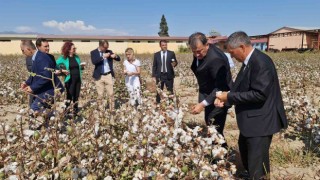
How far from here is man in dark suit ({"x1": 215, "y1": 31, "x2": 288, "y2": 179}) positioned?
318 cm

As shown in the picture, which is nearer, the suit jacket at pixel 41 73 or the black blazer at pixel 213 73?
the black blazer at pixel 213 73

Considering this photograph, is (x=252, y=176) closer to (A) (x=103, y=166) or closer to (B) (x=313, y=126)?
A: (A) (x=103, y=166)

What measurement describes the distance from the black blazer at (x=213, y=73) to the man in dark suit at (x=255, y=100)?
2.23 ft

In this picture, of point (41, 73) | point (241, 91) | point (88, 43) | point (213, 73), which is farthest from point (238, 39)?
point (88, 43)

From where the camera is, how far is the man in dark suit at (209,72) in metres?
4.03

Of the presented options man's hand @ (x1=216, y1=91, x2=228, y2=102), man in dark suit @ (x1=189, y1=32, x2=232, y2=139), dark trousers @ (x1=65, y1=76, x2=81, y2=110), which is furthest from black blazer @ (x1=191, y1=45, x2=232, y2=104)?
dark trousers @ (x1=65, y1=76, x2=81, y2=110)

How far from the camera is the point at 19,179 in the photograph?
2.16 metres

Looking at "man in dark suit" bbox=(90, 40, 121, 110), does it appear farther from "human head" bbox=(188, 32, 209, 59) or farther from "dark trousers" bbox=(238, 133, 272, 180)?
"dark trousers" bbox=(238, 133, 272, 180)

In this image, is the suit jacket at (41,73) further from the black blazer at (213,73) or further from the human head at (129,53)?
the human head at (129,53)

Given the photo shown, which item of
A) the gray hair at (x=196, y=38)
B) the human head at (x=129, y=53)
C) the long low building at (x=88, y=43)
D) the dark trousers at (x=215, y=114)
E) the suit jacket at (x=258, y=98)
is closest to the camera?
the suit jacket at (x=258, y=98)

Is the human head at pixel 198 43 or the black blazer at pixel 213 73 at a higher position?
the human head at pixel 198 43

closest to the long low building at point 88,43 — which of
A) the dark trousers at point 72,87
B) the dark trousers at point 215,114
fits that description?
the dark trousers at point 72,87

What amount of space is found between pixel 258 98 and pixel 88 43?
5237cm

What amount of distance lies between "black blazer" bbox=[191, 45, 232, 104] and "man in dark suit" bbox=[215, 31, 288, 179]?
26.8 inches
